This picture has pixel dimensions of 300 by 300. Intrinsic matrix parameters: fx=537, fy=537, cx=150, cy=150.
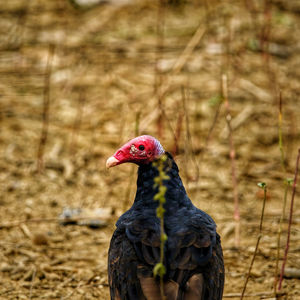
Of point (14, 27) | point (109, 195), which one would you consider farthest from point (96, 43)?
point (109, 195)

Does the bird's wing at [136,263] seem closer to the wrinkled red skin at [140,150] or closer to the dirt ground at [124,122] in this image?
the wrinkled red skin at [140,150]

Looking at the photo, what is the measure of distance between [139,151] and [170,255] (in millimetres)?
878

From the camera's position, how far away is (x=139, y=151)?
360cm

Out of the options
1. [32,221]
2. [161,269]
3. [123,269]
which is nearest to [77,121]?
[32,221]

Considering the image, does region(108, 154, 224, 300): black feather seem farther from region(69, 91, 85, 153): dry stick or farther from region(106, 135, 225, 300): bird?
region(69, 91, 85, 153): dry stick

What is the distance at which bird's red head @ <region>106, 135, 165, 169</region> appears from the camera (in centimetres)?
359

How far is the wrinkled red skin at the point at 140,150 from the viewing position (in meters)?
3.59

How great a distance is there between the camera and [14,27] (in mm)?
8906

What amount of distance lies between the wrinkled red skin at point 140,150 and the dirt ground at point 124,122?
0.55 meters

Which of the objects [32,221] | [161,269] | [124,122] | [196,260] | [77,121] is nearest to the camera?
[161,269]

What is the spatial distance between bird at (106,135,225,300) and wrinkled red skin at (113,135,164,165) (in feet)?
0.92

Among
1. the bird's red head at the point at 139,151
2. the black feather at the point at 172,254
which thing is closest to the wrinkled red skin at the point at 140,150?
the bird's red head at the point at 139,151

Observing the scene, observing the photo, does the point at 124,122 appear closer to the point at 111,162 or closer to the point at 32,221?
the point at 32,221

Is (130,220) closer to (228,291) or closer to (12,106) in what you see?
(228,291)
